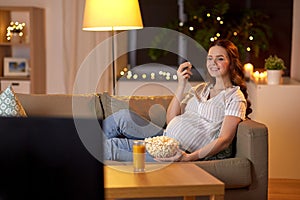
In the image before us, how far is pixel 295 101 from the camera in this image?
413cm

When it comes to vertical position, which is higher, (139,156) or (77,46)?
(77,46)

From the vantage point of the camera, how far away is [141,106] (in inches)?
139

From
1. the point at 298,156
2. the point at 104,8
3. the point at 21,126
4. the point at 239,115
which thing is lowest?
the point at 298,156

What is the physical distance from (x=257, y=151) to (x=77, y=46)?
3.08 meters

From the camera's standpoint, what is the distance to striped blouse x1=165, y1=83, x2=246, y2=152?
2986 millimetres

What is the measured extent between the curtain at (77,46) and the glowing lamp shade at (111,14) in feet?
5.71

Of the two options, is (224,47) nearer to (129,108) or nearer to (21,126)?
(129,108)

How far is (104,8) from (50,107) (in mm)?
795

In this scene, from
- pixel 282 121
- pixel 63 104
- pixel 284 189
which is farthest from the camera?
pixel 282 121

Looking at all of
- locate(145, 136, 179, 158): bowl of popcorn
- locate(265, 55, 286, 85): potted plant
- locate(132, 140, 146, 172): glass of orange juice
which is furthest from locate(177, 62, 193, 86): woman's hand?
locate(265, 55, 286, 85): potted plant

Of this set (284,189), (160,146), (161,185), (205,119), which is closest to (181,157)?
(160,146)

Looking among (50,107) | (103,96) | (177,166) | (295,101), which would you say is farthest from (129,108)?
(295,101)

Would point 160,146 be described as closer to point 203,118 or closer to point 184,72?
point 203,118

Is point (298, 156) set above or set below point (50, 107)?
below
